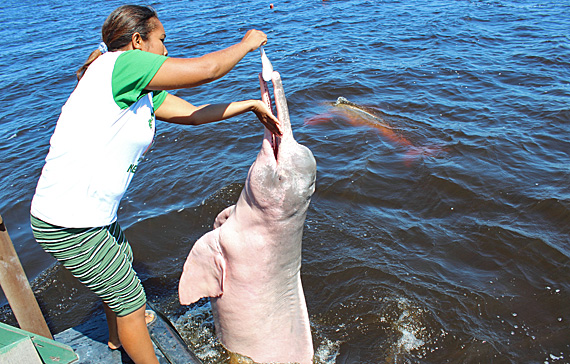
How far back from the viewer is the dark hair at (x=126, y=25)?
2.83m

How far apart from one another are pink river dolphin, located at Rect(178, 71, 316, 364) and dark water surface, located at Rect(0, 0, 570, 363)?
1.88ft

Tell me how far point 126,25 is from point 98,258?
150cm

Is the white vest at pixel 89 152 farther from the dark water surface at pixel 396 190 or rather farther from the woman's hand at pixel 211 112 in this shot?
the dark water surface at pixel 396 190

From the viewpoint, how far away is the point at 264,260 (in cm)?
333

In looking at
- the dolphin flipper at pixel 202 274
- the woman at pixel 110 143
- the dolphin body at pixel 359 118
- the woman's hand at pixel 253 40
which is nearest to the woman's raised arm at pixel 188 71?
the woman at pixel 110 143

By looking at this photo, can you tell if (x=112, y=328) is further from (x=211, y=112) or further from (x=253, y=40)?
(x=253, y=40)

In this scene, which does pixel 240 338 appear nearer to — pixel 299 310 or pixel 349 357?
pixel 299 310

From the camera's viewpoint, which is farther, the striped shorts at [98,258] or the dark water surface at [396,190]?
the dark water surface at [396,190]

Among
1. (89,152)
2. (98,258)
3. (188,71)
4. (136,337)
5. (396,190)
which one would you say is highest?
(188,71)

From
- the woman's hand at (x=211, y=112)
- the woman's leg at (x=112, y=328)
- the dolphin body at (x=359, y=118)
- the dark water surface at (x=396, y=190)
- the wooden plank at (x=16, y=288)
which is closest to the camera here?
the woman's hand at (x=211, y=112)

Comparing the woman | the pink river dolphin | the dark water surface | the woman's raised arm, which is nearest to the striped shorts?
the woman

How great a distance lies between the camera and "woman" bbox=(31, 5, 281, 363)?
249cm

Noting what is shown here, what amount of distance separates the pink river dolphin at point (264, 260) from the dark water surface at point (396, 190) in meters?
0.57

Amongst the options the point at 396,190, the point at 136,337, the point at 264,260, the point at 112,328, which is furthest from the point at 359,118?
the point at 136,337
